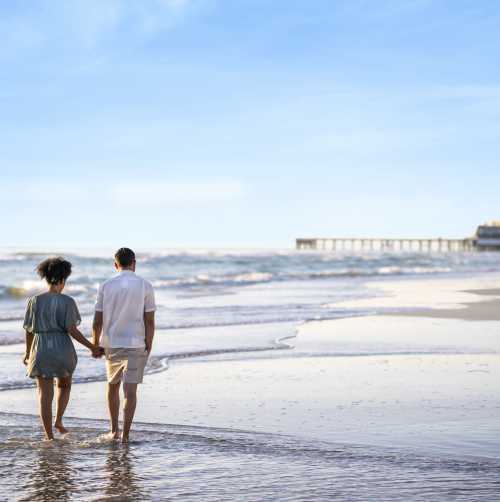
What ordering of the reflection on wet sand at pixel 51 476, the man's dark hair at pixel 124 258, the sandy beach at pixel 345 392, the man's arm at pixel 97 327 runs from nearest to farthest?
the reflection on wet sand at pixel 51 476 < the man's arm at pixel 97 327 < the man's dark hair at pixel 124 258 < the sandy beach at pixel 345 392

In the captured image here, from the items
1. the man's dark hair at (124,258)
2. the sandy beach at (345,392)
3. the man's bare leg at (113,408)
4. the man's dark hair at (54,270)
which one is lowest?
the sandy beach at (345,392)

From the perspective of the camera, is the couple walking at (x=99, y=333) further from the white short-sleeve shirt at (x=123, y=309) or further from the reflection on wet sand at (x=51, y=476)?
the reflection on wet sand at (x=51, y=476)

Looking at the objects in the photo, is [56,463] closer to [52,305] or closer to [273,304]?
[52,305]

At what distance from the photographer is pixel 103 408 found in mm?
7805

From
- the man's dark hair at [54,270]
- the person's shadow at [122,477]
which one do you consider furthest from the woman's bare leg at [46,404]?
the man's dark hair at [54,270]

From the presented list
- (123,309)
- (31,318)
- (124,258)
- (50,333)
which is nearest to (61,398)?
(50,333)

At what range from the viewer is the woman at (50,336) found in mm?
6445

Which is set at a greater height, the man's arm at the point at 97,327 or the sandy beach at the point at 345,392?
the man's arm at the point at 97,327

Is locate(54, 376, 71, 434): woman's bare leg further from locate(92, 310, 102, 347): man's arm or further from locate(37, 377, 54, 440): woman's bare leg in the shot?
locate(92, 310, 102, 347): man's arm

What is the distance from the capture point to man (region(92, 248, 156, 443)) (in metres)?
6.48

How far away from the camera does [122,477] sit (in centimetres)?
543

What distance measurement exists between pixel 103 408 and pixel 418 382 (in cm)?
311

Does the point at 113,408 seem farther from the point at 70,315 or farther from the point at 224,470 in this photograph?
the point at 224,470

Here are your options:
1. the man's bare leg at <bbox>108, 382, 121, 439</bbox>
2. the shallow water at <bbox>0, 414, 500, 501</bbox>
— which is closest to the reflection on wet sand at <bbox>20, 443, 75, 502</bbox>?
the shallow water at <bbox>0, 414, 500, 501</bbox>
